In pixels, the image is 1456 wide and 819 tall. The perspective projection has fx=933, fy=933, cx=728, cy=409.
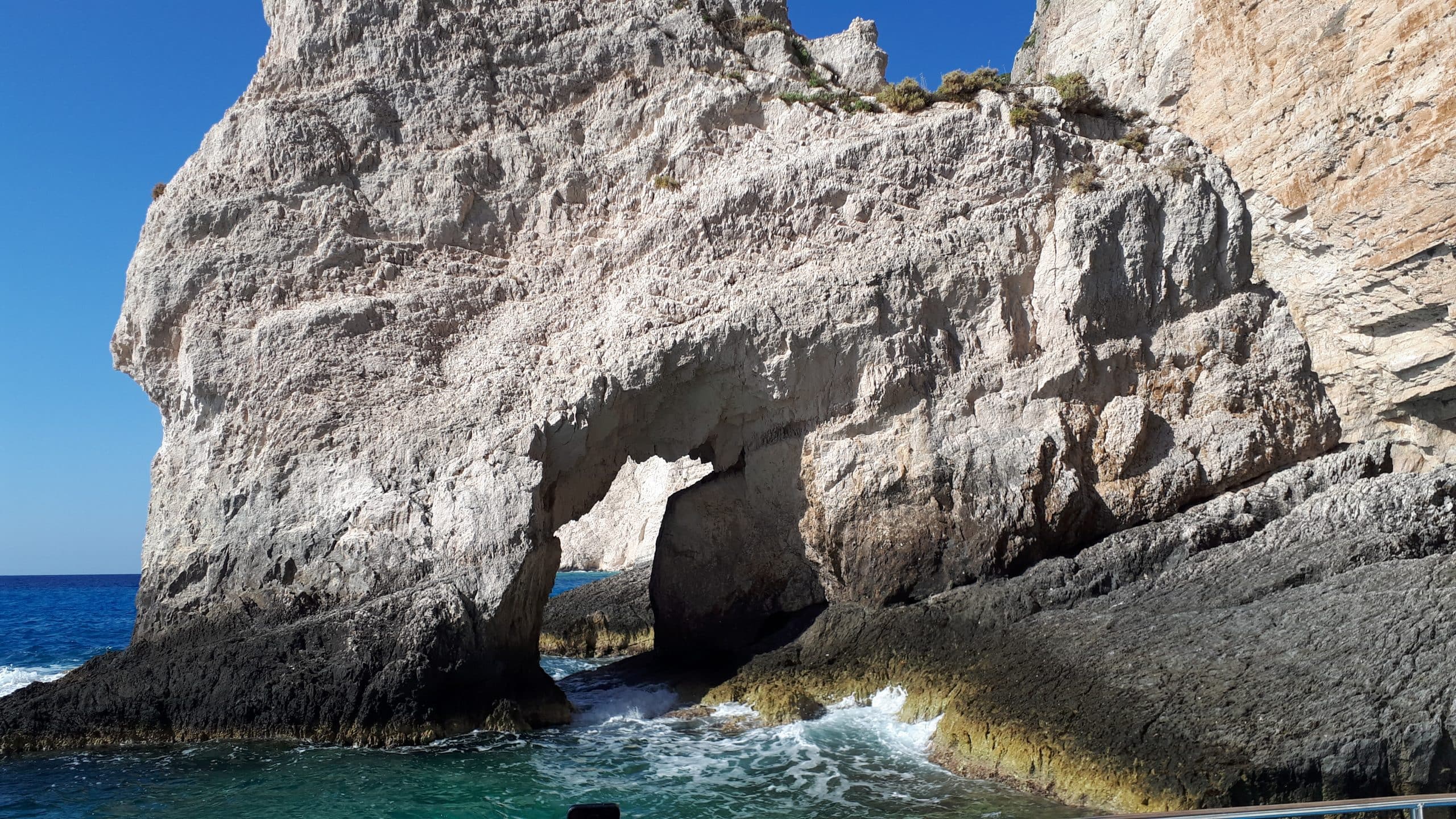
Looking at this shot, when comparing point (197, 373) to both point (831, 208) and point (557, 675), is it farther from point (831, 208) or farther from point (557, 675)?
point (831, 208)

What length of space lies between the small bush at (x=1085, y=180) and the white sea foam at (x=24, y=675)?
1632 centimetres

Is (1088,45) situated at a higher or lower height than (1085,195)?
higher

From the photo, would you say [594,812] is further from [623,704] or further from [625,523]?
[625,523]

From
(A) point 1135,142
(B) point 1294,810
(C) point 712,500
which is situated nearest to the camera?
(B) point 1294,810

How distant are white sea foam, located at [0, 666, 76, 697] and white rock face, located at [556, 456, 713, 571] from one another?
735 inches

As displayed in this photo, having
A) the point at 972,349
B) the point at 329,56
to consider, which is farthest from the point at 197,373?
the point at 972,349

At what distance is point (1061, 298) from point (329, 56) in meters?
10.3

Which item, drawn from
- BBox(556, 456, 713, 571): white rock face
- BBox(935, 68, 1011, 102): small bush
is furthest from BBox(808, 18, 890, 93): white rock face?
BBox(556, 456, 713, 571): white rock face

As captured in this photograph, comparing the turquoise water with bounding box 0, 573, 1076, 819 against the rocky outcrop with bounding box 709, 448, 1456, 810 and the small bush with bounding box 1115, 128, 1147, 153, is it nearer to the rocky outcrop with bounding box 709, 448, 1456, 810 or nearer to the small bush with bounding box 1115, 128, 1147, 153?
the rocky outcrop with bounding box 709, 448, 1456, 810

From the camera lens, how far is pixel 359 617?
34.2 feet

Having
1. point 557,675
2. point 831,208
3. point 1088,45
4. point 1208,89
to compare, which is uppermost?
point 1088,45

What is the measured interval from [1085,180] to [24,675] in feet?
61.6

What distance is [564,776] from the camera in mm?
9078

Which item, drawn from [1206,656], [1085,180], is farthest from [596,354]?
[1206,656]
